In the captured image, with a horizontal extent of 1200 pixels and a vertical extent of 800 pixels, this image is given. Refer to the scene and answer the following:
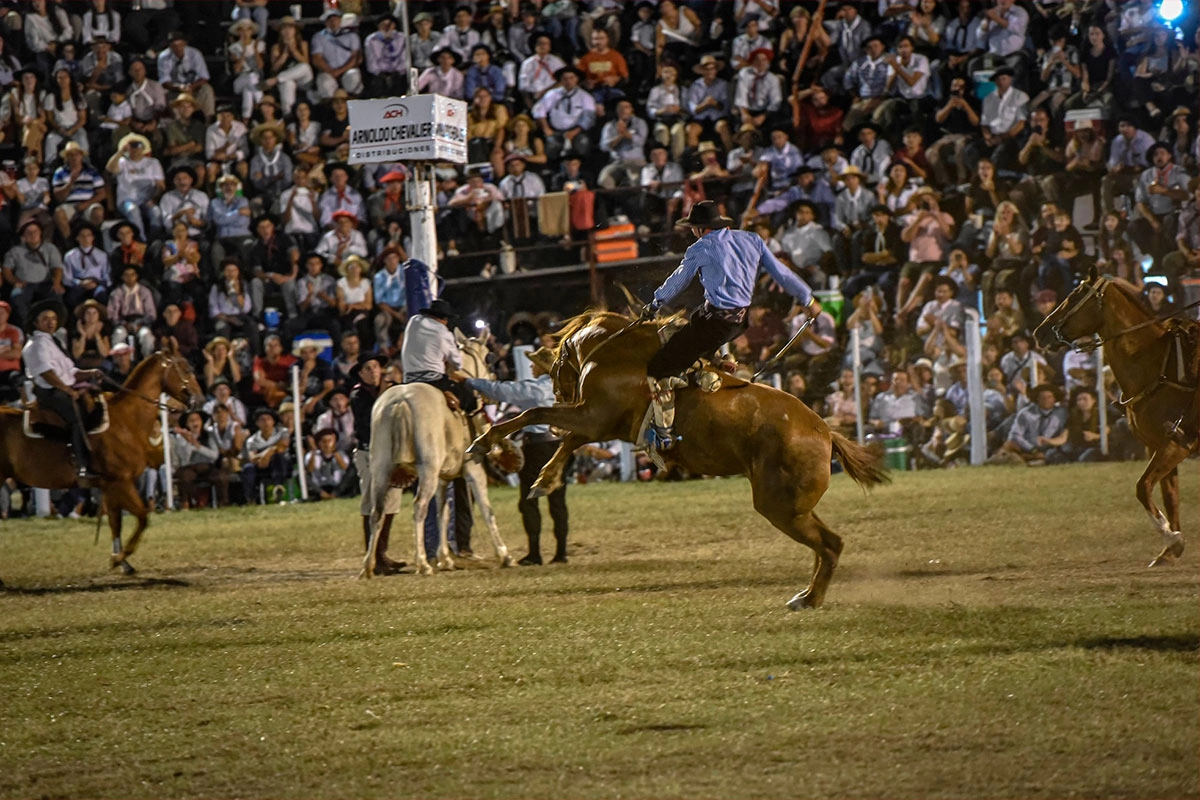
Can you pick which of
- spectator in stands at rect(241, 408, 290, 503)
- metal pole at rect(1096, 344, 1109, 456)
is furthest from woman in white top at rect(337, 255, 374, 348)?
metal pole at rect(1096, 344, 1109, 456)

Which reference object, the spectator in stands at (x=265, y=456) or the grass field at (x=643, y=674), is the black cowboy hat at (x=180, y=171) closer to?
the spectator in stands at (x=265, y=456)

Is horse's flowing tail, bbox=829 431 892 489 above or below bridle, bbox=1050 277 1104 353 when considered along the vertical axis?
below

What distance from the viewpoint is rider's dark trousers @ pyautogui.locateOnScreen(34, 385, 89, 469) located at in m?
12.3

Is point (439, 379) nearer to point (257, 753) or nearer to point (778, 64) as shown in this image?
point (257, 753)

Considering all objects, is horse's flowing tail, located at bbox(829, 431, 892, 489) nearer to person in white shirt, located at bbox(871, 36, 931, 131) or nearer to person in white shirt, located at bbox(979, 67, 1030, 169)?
person in white shirt, located at bbox(979, 67, 1030, 169)

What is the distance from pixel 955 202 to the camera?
17.6 m

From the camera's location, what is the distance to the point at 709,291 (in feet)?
26.9

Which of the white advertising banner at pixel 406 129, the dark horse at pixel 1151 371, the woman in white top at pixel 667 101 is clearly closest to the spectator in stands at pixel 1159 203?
the woman in white top at pixel 667 101

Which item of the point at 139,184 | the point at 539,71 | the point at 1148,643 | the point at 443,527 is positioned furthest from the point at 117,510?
the point at 539,71

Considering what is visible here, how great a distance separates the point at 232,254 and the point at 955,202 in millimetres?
9329

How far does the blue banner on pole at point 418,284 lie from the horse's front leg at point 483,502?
1.35 m

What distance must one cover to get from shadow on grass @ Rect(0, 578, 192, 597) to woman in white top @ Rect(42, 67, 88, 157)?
1160cm

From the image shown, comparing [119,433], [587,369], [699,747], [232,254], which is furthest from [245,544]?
[699,747]

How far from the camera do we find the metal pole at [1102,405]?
16.0 meters
